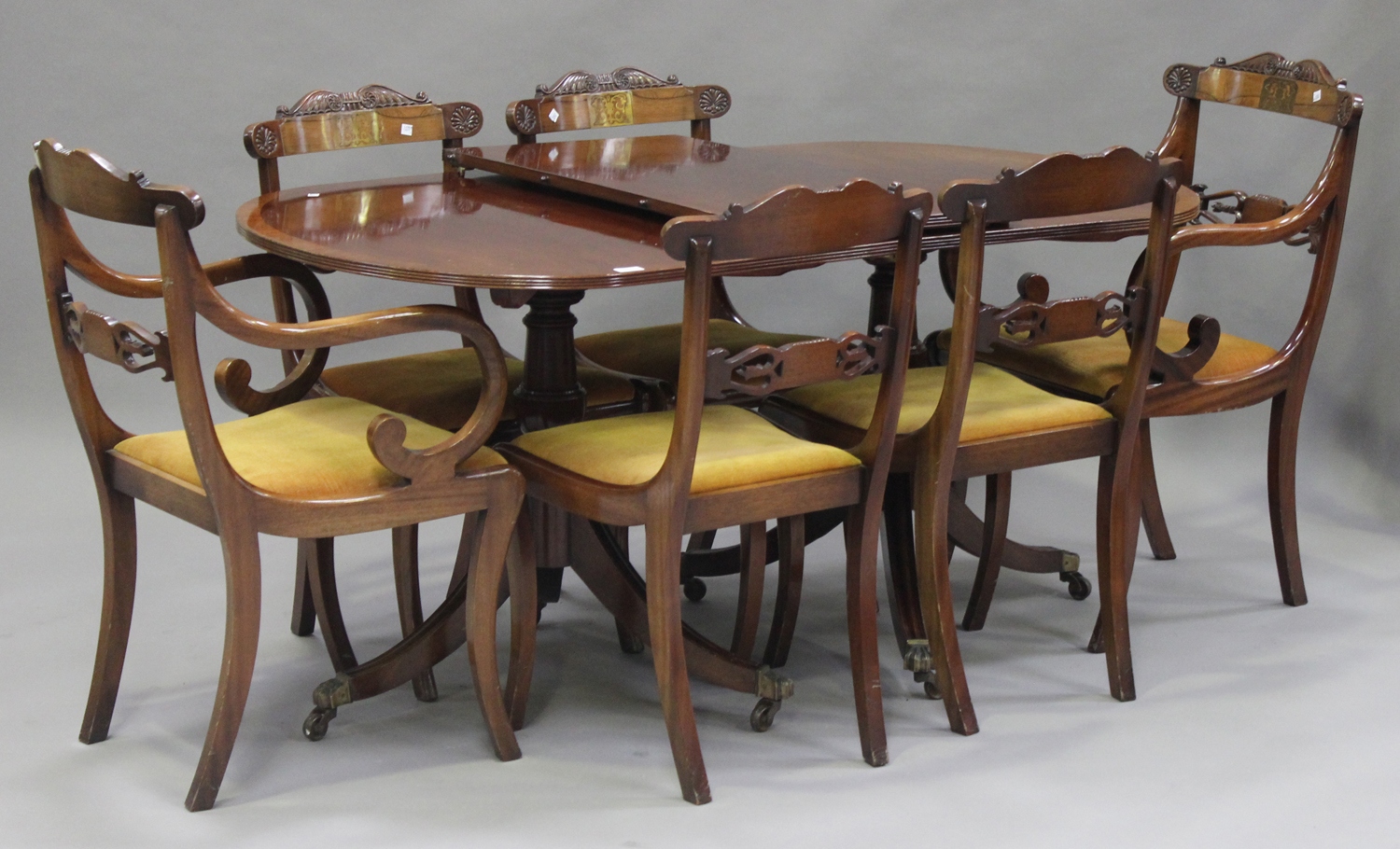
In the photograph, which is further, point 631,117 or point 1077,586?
point 631,117

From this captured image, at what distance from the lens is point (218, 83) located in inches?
191

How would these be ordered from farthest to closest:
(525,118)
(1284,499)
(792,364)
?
(525,118) < (1284,499) < (792,364)

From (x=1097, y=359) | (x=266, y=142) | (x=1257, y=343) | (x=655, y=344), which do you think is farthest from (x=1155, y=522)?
(x=266, y=142)

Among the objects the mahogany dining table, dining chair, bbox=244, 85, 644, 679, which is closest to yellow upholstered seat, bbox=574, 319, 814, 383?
dining chair, bbox=244, 85, 644, 679

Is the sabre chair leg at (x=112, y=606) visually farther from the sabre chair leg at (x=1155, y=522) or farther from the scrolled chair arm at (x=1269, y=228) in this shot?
the sabre chair leg at (x=1155, y=522)

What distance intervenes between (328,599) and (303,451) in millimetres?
604

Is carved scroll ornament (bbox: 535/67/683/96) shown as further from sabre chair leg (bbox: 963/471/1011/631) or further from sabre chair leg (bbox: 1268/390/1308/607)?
sabre chair leg (bbox: 1268/390/1308/607)

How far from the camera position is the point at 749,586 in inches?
130

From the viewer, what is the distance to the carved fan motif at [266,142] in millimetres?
3545

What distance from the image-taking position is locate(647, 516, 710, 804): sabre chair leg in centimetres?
271

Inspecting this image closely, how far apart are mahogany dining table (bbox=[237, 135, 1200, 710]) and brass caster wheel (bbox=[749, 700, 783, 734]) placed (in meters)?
0.04

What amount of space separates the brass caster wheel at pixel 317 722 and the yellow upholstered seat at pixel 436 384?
59 centimetres

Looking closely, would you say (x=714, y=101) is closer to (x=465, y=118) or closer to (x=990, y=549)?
(x=465, y=118)

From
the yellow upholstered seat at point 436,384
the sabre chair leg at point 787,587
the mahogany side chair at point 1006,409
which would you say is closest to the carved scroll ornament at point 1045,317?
the mahogany side chair at point 1006,409
